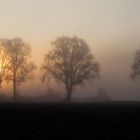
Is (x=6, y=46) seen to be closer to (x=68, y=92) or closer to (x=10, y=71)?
(x=10, y=71)

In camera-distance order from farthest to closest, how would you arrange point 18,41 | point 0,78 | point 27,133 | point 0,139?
1. point 18,41
2. point 0,78
3. point 27,133
4. point 0,139

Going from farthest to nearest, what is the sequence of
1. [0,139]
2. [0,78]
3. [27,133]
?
[0,78], [27,133], [0,139]

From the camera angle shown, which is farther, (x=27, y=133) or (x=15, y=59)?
(x=15, y=59)

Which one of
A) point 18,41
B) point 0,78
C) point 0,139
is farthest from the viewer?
point 18,41

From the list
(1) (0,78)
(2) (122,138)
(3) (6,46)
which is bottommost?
(2) (122,138)

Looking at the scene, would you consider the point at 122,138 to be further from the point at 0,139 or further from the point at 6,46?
the point at 6,46

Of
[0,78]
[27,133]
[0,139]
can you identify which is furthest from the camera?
[0,78]

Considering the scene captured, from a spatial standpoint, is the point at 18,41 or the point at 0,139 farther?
the point at 18,41

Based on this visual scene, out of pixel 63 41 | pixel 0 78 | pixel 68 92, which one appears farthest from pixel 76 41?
pixel 0 78

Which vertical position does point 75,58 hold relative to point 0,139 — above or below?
above

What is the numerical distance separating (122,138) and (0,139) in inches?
236

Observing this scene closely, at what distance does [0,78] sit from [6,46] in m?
8.53

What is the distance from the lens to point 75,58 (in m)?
92.7

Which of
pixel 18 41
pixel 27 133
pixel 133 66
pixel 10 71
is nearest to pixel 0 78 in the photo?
pixel 10 71
